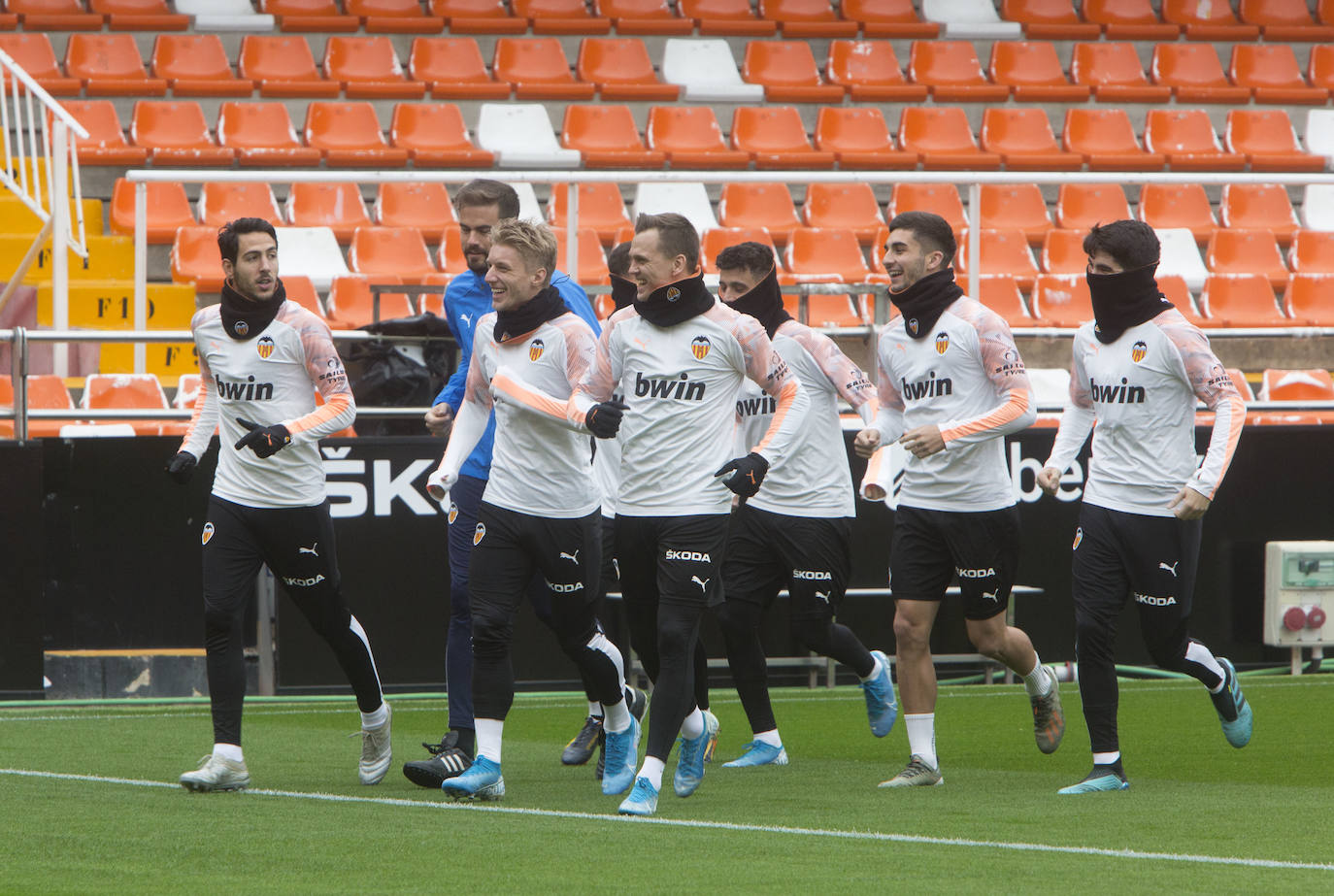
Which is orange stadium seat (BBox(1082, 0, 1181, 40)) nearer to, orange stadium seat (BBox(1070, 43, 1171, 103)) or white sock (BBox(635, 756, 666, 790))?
orange stadium seat (BBox(1070, 43, 1171, 103))

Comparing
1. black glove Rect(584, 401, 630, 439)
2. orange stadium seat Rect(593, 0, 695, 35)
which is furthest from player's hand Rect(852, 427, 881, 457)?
orange stadium seat Rect(593, 0, 695, 35)

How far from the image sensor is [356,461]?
10891 millimetres

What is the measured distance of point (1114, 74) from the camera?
64.4ft

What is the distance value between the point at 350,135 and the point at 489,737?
36.1 ft

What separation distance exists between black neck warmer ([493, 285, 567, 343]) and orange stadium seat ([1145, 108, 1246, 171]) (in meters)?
12.9

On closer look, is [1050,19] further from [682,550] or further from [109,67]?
[682,550]

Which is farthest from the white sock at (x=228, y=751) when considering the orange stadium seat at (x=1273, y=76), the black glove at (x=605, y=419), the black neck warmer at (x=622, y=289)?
the orange stadium seat at (x=1273, y=76)

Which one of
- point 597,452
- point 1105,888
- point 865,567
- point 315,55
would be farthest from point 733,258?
point 315,55

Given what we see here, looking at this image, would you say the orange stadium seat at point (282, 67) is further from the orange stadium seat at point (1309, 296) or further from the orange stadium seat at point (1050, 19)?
the orange stadium seat at point (1309, 296)

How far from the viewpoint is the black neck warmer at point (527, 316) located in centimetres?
664

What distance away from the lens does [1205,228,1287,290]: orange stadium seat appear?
1677 cm

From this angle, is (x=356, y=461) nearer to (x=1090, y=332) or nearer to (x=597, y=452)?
(x=597, y=452)

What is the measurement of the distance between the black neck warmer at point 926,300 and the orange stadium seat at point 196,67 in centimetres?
1109

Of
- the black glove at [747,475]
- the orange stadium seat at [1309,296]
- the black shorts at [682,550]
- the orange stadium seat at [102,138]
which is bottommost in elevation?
the black shorts at [682,550]
